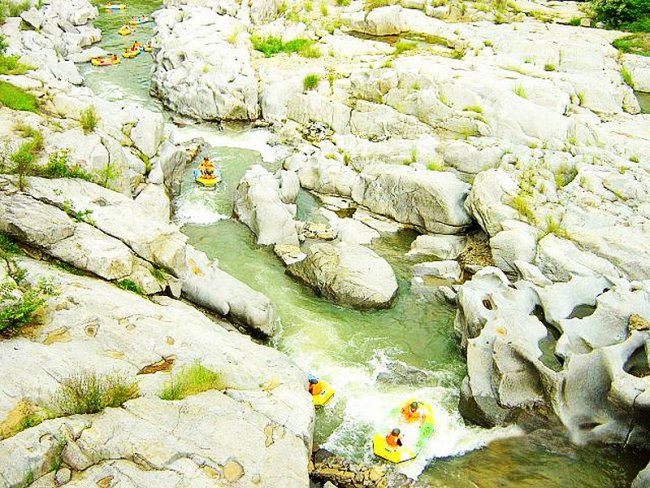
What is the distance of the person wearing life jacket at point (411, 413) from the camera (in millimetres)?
12797

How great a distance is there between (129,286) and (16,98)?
8950 millimetres

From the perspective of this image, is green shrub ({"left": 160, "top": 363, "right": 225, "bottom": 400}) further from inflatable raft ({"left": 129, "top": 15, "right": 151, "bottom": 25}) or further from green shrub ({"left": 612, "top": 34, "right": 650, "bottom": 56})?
inflatable raft ({"left": 129, "top": 15, "right": 151, "bottom": 25})

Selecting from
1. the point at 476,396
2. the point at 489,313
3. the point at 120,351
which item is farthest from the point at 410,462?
the point at 120,351

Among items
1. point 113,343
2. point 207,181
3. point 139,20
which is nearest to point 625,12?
point 207,181

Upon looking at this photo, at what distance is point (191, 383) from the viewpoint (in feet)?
32.7

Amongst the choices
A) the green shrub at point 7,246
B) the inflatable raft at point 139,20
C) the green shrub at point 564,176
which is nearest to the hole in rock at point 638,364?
the green shrub at point 564,176

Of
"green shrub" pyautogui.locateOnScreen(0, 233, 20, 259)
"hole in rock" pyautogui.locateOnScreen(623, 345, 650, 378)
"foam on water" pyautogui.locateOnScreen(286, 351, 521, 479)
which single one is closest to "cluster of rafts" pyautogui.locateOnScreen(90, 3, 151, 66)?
"green shrub" pyautogui.locateOnScreen(0, 233, 20, 259)

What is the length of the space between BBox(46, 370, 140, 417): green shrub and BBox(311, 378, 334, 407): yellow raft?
4.99m

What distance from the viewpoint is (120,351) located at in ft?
34.9

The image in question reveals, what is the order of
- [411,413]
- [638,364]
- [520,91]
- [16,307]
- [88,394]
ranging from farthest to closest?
[520,91], [638,364], [411,413], [16,307], [88,394]

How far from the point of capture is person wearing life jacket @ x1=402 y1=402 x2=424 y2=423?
1280cm

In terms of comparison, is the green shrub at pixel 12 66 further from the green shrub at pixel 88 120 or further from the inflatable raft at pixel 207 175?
the inflatable raft at pixel 207 175

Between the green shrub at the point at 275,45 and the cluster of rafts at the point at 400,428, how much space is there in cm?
2488

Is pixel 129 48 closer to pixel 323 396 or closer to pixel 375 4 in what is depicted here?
pixel 375 4
